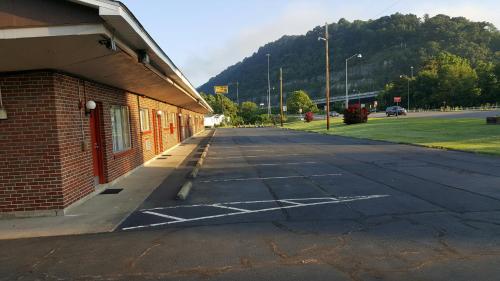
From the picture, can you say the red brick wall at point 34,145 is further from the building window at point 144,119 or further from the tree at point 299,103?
the tree at point 299,103

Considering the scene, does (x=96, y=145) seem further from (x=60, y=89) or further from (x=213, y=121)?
(x=213, y=121)

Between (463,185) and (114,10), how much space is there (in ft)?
28.4

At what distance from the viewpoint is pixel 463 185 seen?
10.4 meters

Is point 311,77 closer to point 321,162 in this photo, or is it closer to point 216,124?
point 216,124

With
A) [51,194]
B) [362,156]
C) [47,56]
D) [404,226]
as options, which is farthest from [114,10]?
[362,156]

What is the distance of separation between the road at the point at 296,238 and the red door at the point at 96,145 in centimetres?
215

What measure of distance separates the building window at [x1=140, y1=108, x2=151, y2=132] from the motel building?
17.4ft

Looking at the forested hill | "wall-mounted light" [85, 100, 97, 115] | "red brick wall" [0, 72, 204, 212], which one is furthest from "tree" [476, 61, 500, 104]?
"red brick wall" [0, 72, 204, 212]

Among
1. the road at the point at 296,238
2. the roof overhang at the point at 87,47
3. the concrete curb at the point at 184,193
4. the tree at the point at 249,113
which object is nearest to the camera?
Result: the road at the point at 296,238

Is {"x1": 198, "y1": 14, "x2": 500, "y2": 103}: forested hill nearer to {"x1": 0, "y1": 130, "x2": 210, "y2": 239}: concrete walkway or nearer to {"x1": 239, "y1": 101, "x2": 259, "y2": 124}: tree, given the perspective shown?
{"x1": 239, "y1": 101, "x2": 259, "y2": 124}: tree

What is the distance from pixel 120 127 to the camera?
14516mm

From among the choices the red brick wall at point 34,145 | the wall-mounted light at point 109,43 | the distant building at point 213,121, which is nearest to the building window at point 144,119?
the red brick wall at point 34,145

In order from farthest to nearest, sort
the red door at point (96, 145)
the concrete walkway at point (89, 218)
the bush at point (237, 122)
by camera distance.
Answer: the bush at point (237, 122) < the red door at point (96, 145) < the concrete walkway at point (89, 218)

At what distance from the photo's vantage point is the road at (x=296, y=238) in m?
5.21
